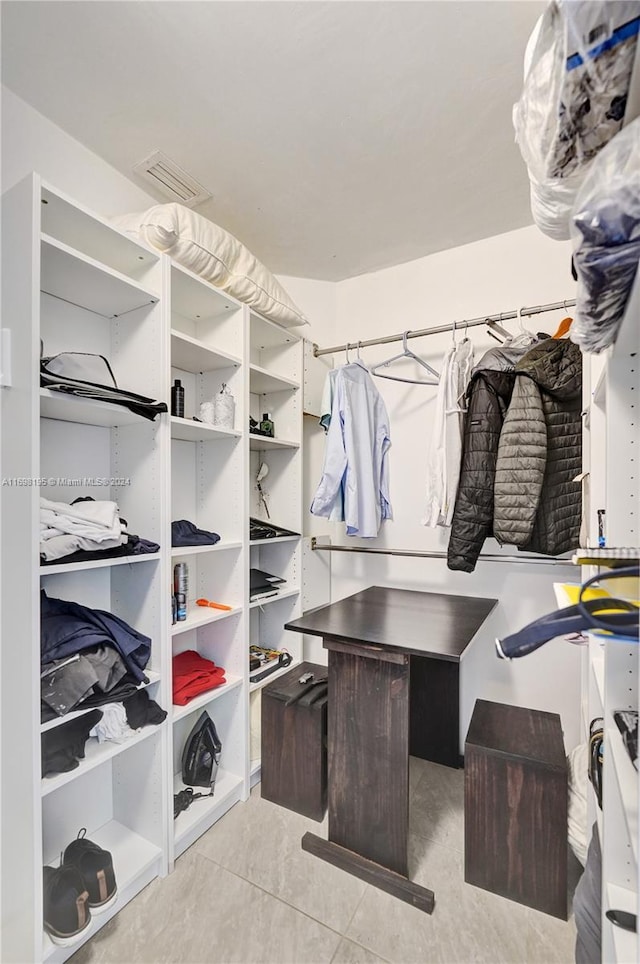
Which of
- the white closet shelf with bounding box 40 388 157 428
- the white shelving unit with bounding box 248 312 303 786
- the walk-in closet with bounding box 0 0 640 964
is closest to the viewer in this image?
the walk-in closet with bounding box 0 0 640 964

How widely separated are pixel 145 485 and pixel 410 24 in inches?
62.9

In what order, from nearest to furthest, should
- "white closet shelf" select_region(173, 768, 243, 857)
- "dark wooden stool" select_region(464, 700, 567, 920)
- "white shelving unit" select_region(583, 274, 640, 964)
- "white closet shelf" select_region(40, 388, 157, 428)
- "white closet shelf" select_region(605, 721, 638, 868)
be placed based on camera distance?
"white closet shelf" select_region(605, 721, 638, 868)
"white shelving unit" select_region(583, 274, 640, 964)
"white closet shelf" select_region(40, 388, 157, 428)
"dark wooden stool" select_region(464, 700, 567, 920)
"white closet shelf" select_region(173, 768, 243, 857)

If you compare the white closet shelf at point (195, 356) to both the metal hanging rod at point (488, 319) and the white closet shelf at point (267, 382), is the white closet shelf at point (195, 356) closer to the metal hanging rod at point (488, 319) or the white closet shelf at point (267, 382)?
the white closet shelf at point (267, 382)

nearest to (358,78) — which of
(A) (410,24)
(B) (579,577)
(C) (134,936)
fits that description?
(A) (410,24)

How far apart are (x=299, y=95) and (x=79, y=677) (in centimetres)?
194

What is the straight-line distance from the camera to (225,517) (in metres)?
1.95

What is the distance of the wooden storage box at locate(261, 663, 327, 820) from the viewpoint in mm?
1753

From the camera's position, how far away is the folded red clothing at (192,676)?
5.46ft

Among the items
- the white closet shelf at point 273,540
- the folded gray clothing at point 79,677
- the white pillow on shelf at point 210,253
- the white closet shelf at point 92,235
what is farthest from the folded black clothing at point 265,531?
the white closet shelf at point 92,235

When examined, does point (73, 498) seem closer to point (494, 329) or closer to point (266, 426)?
point (266, 426)

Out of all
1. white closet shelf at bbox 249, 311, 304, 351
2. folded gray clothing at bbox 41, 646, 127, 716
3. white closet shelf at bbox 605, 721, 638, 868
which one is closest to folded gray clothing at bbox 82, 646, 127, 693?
folded gray clothing at bbox 41, 646, 127, 716

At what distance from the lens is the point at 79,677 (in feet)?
4.06

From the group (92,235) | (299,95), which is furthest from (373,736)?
(299,95)

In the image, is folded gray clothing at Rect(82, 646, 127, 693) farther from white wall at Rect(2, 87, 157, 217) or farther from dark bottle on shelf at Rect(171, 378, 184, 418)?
white wall at Rect(2, 87, 157, 217)
